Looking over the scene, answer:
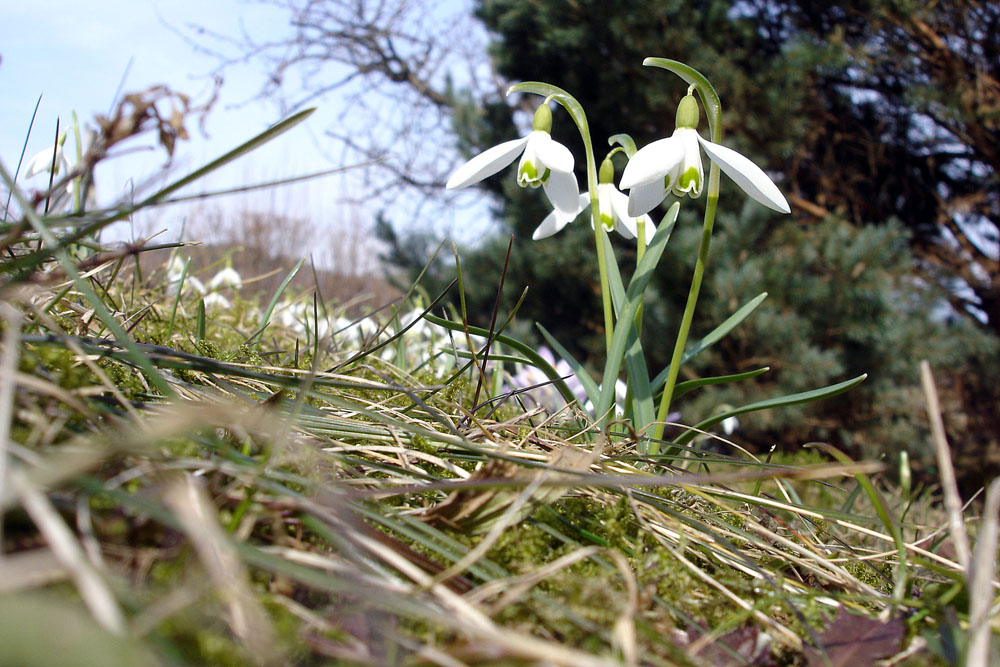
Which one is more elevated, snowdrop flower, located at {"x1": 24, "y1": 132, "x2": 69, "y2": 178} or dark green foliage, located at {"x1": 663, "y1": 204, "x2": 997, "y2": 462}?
snowdrop flower, located at {"x1": 24, "y1": 132, "x2": 69, "y2": 178}

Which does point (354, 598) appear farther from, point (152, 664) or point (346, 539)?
point (152, 664)

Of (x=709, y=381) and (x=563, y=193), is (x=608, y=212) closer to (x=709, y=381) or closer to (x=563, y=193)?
(x=563, y=193)

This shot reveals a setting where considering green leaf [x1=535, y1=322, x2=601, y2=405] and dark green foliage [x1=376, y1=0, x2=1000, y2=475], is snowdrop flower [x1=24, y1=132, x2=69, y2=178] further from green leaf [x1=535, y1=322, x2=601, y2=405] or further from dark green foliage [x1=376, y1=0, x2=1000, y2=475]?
dark green foliage [x1=376, y1=0, x2=1000, y2=475]

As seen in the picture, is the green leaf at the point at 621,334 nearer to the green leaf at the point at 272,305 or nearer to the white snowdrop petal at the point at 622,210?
the white snowdrop petal at the point at 622,210

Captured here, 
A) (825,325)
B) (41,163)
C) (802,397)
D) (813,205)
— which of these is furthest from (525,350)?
(813,205)

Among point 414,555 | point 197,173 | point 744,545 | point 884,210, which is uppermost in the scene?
point 197,173

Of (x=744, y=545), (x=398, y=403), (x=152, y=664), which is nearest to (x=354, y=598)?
(x=152, y=664)

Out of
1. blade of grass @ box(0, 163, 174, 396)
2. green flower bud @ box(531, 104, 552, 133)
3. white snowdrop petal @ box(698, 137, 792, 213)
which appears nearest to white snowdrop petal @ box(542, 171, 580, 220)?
green flower bud @ box(531, 104, 552, 133)
